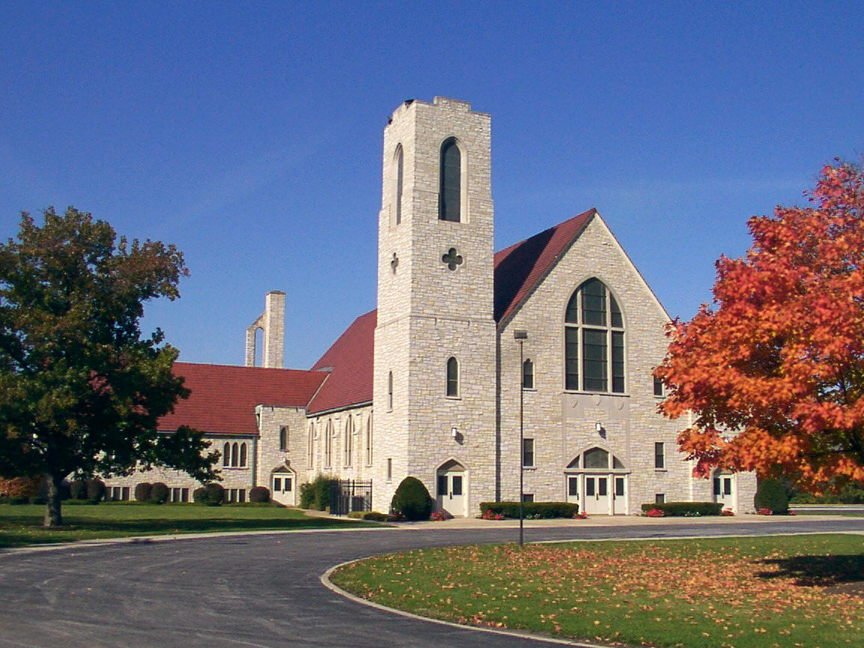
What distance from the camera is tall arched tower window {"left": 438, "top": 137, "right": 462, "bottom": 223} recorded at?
4806 centimetres

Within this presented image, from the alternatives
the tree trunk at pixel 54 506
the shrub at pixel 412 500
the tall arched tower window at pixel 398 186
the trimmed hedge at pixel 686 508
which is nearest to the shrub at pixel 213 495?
the shrub at pixel 412 500

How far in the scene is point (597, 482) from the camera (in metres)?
49.2

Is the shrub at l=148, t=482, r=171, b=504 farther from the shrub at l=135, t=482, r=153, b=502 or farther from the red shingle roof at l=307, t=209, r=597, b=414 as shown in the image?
the red shingle roof at l=307, t=209, r=597, b=414

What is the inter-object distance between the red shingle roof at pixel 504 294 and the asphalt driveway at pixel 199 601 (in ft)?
71.8

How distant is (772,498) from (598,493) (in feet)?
33.1

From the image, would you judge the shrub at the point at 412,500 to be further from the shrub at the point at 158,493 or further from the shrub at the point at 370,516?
the shrub at the point at 158,493

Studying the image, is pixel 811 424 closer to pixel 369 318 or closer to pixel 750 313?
pixel 750 313

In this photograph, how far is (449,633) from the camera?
1424 cm

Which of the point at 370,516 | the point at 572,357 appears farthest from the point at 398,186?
the point at 370,516

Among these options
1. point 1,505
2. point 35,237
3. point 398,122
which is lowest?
point 1,505

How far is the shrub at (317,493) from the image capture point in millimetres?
54250

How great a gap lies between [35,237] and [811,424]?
94.4 feet

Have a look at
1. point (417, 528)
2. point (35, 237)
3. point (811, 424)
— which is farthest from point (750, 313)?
point (35, 237)

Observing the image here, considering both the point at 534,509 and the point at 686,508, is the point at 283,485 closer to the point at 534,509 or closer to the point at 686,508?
the point at 534,509
